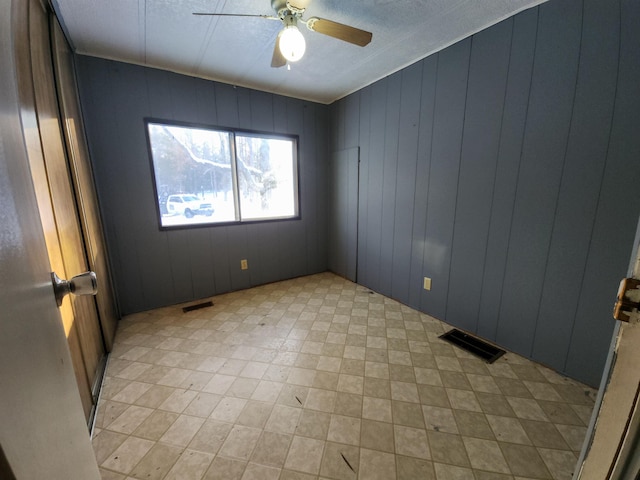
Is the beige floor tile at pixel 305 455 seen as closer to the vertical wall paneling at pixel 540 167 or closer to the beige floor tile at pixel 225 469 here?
the beige floor tile at pixel 225 469

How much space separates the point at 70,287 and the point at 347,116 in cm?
322

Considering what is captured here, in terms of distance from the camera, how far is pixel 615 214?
1.47 metres

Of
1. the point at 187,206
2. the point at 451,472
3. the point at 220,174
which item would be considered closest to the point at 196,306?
the point at 187,206

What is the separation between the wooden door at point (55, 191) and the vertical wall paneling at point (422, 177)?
260cm

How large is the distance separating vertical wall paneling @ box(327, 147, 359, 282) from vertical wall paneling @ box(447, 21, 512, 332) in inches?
51.8

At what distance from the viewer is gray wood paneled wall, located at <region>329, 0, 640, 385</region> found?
1.46 metres

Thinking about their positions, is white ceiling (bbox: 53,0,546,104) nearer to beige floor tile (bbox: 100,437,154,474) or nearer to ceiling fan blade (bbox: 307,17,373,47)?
ceiling fan blade (bbox: 307,17,373,47)

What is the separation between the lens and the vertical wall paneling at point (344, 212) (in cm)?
327

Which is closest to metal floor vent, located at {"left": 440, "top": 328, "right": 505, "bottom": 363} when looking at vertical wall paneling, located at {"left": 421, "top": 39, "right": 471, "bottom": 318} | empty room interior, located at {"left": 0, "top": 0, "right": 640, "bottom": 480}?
empty room interior, located at {"left": 0, "top": 0, "right": 640, "bottom": 480}

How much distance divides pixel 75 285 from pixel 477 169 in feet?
8.10

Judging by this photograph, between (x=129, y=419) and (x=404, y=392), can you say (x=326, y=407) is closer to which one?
(x=404, y=392)

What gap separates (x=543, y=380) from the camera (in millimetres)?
1695

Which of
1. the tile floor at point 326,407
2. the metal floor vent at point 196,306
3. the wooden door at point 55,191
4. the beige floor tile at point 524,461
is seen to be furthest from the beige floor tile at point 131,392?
the beige floor tile at point 524,461

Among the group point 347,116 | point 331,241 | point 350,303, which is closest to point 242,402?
point 350,303
